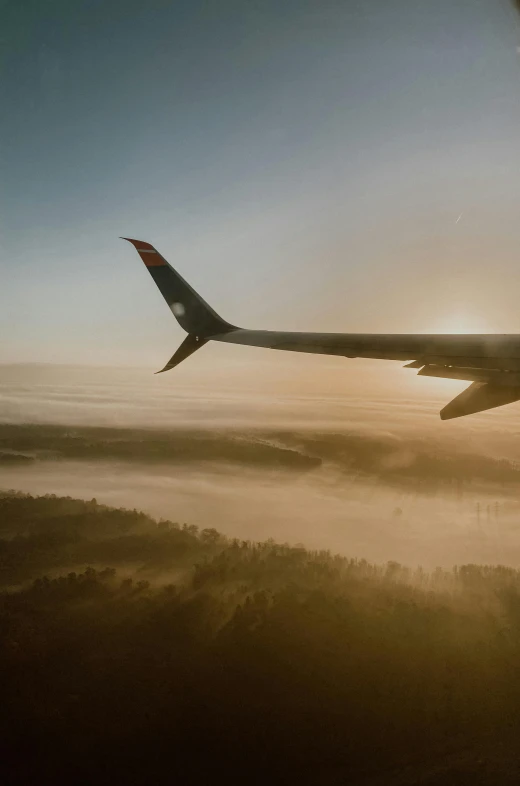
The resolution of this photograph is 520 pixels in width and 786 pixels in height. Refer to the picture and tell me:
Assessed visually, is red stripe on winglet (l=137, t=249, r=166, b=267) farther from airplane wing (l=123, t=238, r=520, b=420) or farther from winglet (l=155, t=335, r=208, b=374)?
winglet (l=155, t=335, r=208, b=374)

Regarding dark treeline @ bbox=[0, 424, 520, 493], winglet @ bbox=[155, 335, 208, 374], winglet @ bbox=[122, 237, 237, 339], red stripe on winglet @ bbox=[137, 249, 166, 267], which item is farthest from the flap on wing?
dark treeline @ bbox=[0, 424, 520, 493]

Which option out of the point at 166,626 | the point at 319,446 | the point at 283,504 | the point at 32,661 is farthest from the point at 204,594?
the point at 319,446

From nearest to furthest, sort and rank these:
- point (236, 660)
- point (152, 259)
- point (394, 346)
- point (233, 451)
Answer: point (394, 346) → point (152, 259) → point (233, 451) → point (236, 660)

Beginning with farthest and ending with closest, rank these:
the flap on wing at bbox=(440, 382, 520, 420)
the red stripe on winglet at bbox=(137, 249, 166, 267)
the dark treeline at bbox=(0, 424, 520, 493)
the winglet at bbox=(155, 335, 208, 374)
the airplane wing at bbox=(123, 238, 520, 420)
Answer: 1. the dark treeline at bbox=(0, 424, 520, 493)
2. the winglet at bbox=(155, 335, 208, 374)
3. the red stripe on winglet at bbox=(137, 249, 166, 267)
4. the flap on wing at bbox=(440, 382, 520, 420)
5. the airplane wing at bbox=(123, 238, 520, 420)

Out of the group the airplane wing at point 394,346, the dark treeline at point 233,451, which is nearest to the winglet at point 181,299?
the airplane wing at point 394,346

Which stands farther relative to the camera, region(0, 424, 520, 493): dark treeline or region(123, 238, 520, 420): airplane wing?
region(0, 424, 520, 493): dark treeline

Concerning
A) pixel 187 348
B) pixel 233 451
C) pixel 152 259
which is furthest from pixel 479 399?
pixel 233 451

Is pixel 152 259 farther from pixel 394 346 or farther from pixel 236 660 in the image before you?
pixel 236 660

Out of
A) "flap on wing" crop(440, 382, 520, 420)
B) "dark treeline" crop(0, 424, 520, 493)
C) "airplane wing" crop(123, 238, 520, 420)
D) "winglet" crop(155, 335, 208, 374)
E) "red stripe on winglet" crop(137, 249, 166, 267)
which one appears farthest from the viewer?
"dark treeline" crop(0, 424, 520, 493)
